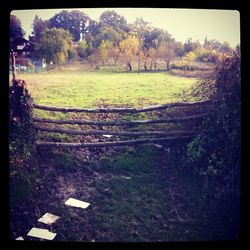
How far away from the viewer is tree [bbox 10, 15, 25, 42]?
3.00 meters

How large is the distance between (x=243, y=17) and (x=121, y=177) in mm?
2195

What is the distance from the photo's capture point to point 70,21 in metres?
3.03

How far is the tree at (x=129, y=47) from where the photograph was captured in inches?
123

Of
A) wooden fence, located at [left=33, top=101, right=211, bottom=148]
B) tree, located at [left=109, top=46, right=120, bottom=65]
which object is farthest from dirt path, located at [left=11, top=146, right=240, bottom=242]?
tree, located at [left=109, top=46, right=120, bottom=65]

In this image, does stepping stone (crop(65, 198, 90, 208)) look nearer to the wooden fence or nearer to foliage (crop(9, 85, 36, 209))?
foliage (crop(9, 85, 36, 209))

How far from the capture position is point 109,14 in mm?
3012

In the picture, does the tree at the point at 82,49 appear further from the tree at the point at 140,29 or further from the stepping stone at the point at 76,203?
the stepping stone at the point at 76,203

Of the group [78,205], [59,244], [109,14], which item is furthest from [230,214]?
[109,14]

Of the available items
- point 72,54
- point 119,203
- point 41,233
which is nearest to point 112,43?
point 72,54

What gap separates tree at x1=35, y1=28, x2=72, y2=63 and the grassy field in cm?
14

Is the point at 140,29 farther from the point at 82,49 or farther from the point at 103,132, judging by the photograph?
the point at 103,132

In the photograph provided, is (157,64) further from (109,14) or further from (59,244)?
(59,244)

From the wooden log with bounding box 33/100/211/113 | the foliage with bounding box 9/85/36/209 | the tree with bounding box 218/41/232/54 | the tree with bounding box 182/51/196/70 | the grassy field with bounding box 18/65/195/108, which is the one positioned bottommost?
the foliage with bounding box 9/85/36/209

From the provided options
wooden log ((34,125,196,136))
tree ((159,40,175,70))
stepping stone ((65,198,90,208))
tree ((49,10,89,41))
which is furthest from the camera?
wooden log ((34,125,196,136))
